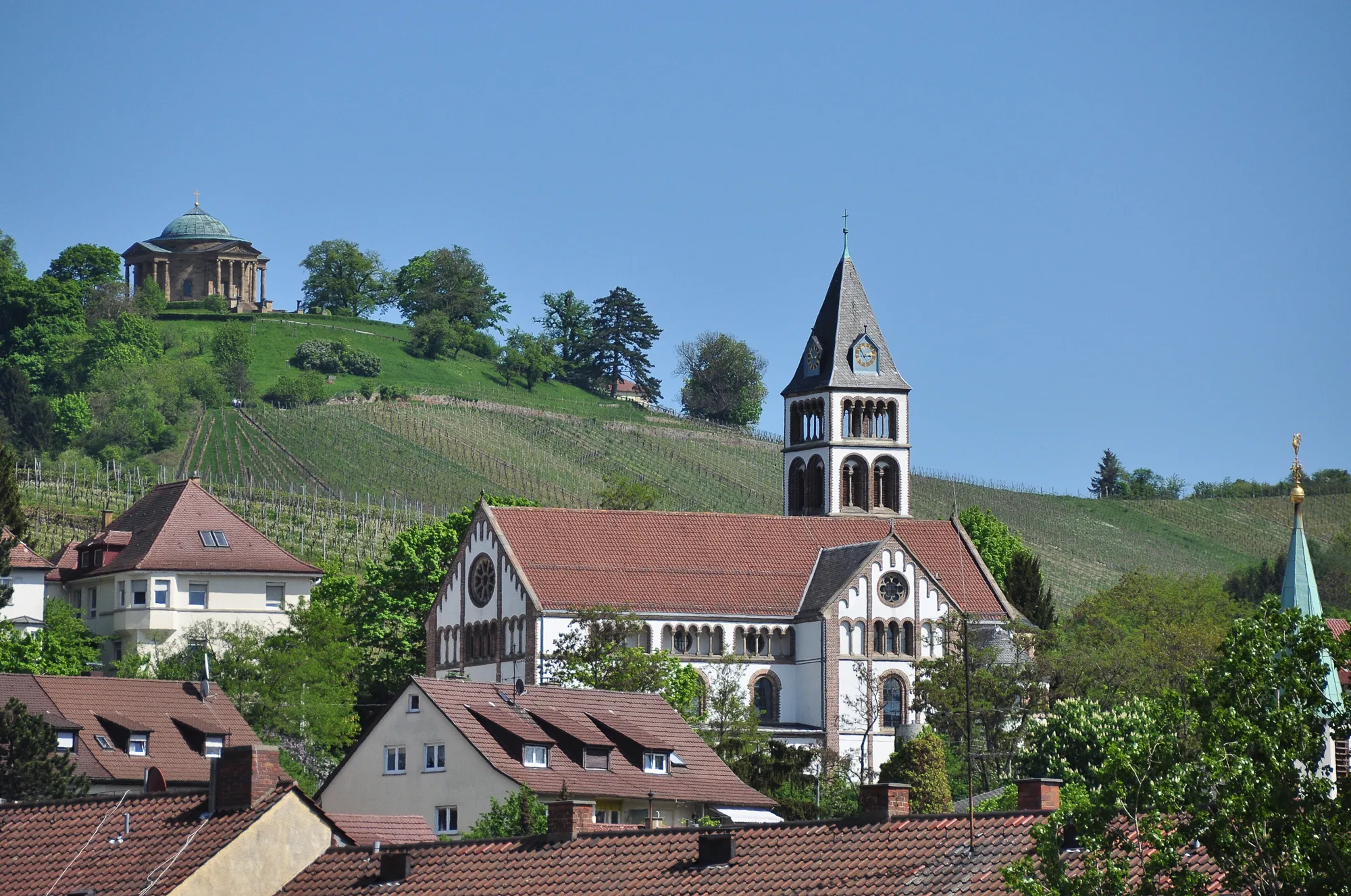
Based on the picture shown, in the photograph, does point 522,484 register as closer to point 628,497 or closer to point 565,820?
point 628,497

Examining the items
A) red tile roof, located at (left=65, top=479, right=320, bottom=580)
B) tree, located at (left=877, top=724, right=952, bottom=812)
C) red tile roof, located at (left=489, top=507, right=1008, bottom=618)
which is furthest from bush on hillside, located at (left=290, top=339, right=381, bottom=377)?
tree, located at (left=877, top=724, right=952, bottom=812)

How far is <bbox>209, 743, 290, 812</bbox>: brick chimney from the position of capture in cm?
3728

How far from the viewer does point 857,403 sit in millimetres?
106562

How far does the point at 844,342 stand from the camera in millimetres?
107812

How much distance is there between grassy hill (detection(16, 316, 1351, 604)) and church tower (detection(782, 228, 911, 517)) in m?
22.1

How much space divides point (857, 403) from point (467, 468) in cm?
4868

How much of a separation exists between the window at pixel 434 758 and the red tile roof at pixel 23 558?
29.7 metres

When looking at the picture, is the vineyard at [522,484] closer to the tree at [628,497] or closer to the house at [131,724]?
the tree at [628,497]

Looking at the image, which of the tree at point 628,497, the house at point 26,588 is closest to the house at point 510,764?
the house at point 26,588

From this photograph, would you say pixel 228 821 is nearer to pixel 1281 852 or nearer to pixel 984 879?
pixel 984 879

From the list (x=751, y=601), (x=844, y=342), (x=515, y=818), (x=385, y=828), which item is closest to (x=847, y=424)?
(x=844, y=342)

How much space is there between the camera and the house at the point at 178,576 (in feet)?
300

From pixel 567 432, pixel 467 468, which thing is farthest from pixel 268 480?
pixel 567 432

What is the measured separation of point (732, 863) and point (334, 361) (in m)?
163
